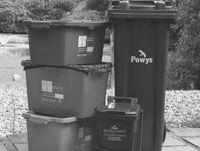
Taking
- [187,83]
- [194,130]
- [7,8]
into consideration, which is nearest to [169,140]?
[194,130]

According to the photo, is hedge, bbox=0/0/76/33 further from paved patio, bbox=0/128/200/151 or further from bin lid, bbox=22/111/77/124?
bin lid, bbox=22/111/77/124

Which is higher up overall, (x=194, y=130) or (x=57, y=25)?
(x=57, y=25)

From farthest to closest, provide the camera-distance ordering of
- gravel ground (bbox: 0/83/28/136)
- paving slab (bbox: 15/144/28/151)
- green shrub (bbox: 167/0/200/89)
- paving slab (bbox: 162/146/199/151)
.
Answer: green shrub (bbox: 167/0/200/89) → gravel ground (bbox: 0/83/28/136) → paving slab (bbox: 162/146/199/151) → paving slab (bbox: 15/144/28/151)

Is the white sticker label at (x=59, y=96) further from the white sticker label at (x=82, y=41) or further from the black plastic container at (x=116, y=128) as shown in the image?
the white sticker label at (x=82, y=41)

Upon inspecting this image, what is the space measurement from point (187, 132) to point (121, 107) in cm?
183

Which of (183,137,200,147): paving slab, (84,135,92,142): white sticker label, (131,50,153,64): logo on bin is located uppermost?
(131,50,153,64): logo on bin

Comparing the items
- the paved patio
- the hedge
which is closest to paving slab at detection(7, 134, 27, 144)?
the paved patio

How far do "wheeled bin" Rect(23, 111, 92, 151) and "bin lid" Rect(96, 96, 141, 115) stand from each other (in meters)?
0.26

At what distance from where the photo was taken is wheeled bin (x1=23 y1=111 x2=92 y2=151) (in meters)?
4.21

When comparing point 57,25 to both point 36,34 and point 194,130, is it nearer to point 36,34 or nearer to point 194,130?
point 36,34

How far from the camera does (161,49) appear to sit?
428cm

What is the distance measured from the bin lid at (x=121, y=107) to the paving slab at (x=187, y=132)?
1.52 m

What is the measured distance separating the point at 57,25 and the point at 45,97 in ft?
2.26

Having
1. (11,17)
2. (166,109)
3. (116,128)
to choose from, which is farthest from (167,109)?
(11,17)
